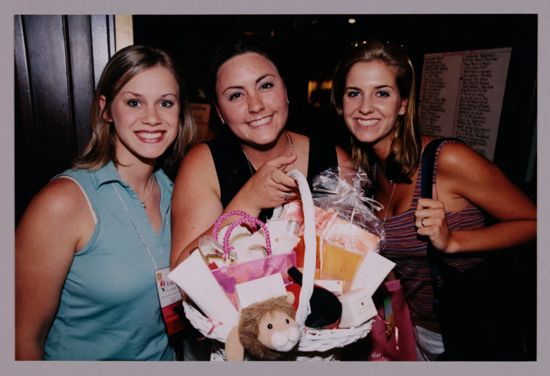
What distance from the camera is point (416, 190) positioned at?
167 cm

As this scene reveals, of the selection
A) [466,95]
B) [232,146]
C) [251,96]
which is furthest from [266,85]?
[466,95]

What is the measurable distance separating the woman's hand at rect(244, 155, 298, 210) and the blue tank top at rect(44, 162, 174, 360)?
501 millimetres

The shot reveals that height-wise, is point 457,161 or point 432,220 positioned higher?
point 457,161

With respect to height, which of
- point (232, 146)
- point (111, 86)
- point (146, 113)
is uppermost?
point (111, 86)

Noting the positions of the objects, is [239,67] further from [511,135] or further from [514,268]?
[511,135]

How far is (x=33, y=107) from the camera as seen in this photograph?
6.11 ft

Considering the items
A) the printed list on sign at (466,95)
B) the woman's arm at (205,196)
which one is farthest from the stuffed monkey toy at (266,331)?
the printed list on sign at (466,95)

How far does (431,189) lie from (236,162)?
0.91 meters

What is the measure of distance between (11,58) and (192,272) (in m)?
1.11

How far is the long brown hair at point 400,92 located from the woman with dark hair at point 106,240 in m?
0.82

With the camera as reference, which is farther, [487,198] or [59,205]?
[487,198]

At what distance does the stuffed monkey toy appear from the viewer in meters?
0.89

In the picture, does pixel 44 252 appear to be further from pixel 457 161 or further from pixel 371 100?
pixel 457 161

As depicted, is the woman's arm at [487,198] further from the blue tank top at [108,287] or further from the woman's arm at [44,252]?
the woman's arm at [44,252]
